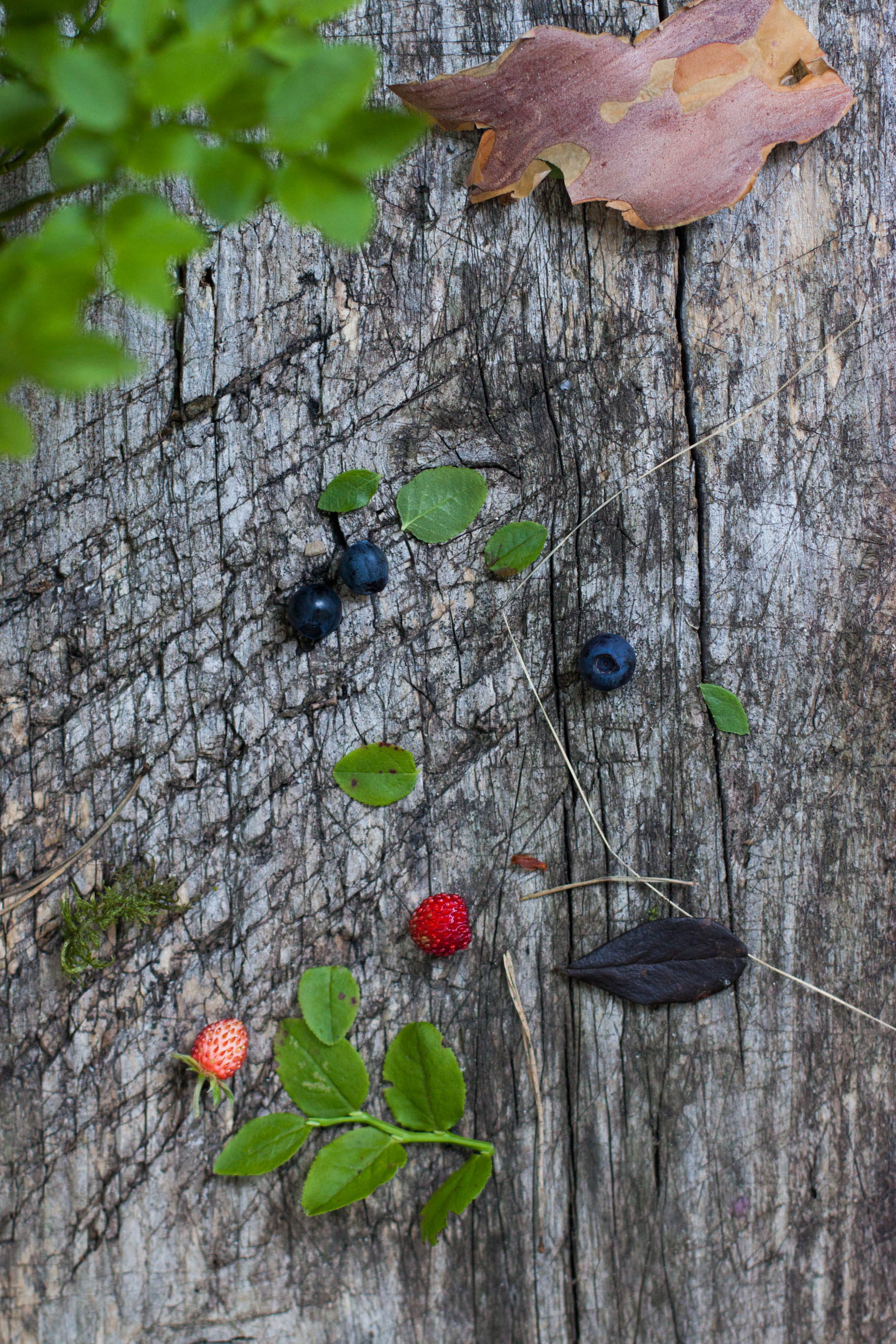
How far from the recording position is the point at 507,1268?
1118mm

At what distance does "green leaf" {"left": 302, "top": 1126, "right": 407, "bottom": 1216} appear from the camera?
107 cm

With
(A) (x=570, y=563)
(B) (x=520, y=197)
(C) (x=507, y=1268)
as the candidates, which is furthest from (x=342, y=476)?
(C) (x=507, y=1268)

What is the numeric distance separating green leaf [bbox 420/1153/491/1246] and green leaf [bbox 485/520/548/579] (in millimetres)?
763

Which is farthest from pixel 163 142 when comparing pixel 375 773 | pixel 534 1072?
pixel 534 1072

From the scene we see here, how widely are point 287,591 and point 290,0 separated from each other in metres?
0.68

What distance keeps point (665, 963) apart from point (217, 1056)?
584 millimetres

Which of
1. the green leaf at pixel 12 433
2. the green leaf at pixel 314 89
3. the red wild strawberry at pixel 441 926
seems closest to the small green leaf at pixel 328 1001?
the red wild strawberry at pixel 441 926

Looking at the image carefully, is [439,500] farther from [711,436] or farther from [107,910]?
[107,910]

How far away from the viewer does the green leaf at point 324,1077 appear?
1.10 meters

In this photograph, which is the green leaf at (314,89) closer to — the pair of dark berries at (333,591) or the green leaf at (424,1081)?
the pair of dark berries at (333,591)

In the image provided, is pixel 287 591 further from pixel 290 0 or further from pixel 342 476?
pixel 290 0

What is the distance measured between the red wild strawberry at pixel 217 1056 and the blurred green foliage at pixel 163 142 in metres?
0.84

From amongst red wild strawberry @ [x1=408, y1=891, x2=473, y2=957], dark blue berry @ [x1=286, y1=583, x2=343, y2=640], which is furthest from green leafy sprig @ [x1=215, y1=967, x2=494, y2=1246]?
dark blue berry @ [x1=286, y1=583, x2=343, y2=640]

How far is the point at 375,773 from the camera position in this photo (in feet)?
3.73
